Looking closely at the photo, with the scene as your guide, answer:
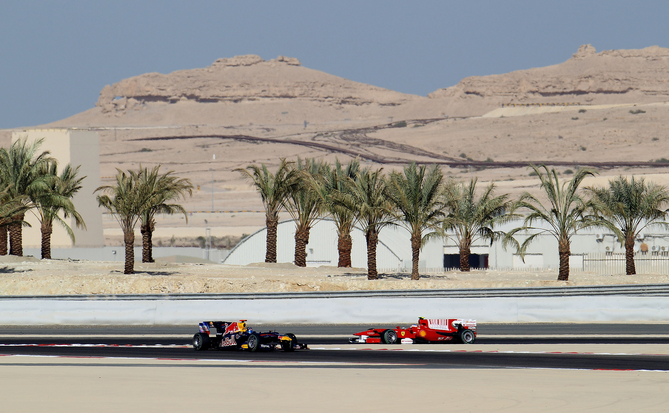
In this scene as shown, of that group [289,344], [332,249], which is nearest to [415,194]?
[332,249]

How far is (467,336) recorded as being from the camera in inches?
858

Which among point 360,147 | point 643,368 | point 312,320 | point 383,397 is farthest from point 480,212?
point 360,147

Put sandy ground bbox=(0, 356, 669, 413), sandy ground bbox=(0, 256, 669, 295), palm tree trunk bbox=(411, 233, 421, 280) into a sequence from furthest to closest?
palm tree trunk bbox=(411, 233, 421, 280)
sandy ground bbox=(0, 256, 669, 295)
sandy ground bbox=(0, 356, 669, 413)

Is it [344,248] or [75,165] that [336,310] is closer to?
[344,248]

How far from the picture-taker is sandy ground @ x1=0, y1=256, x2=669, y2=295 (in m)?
39.5

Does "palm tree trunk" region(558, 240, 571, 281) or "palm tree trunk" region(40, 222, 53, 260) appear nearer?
"palm tree trunk" region(558, 240, 571, 281)

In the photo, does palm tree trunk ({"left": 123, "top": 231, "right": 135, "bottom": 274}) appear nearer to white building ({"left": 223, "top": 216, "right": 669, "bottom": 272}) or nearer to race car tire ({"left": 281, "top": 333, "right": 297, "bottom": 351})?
white building ({"left": 223, "top": 216, "right": 669, "bottom": 272})

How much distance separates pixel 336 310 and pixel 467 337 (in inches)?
258

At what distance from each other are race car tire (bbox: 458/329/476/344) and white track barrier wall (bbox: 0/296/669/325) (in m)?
4.07

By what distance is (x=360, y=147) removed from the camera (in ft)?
547

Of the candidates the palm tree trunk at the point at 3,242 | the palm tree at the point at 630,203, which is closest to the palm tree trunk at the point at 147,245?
the palm tree trunk at the point at 3,242

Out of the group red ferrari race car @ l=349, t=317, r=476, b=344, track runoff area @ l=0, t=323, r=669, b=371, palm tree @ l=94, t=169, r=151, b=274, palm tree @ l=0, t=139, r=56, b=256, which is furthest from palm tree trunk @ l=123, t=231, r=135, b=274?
red ferrari race car @ l=349, t=317, r=476, b=344

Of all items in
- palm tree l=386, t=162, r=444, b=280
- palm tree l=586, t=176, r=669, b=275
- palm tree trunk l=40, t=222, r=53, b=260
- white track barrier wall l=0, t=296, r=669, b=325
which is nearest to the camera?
white track barrier wall l=0, t=296, r=669, b=325

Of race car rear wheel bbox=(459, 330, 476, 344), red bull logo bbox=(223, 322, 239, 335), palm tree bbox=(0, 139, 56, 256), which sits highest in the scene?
palm tree bbox=(0, 139, 56, 256)
